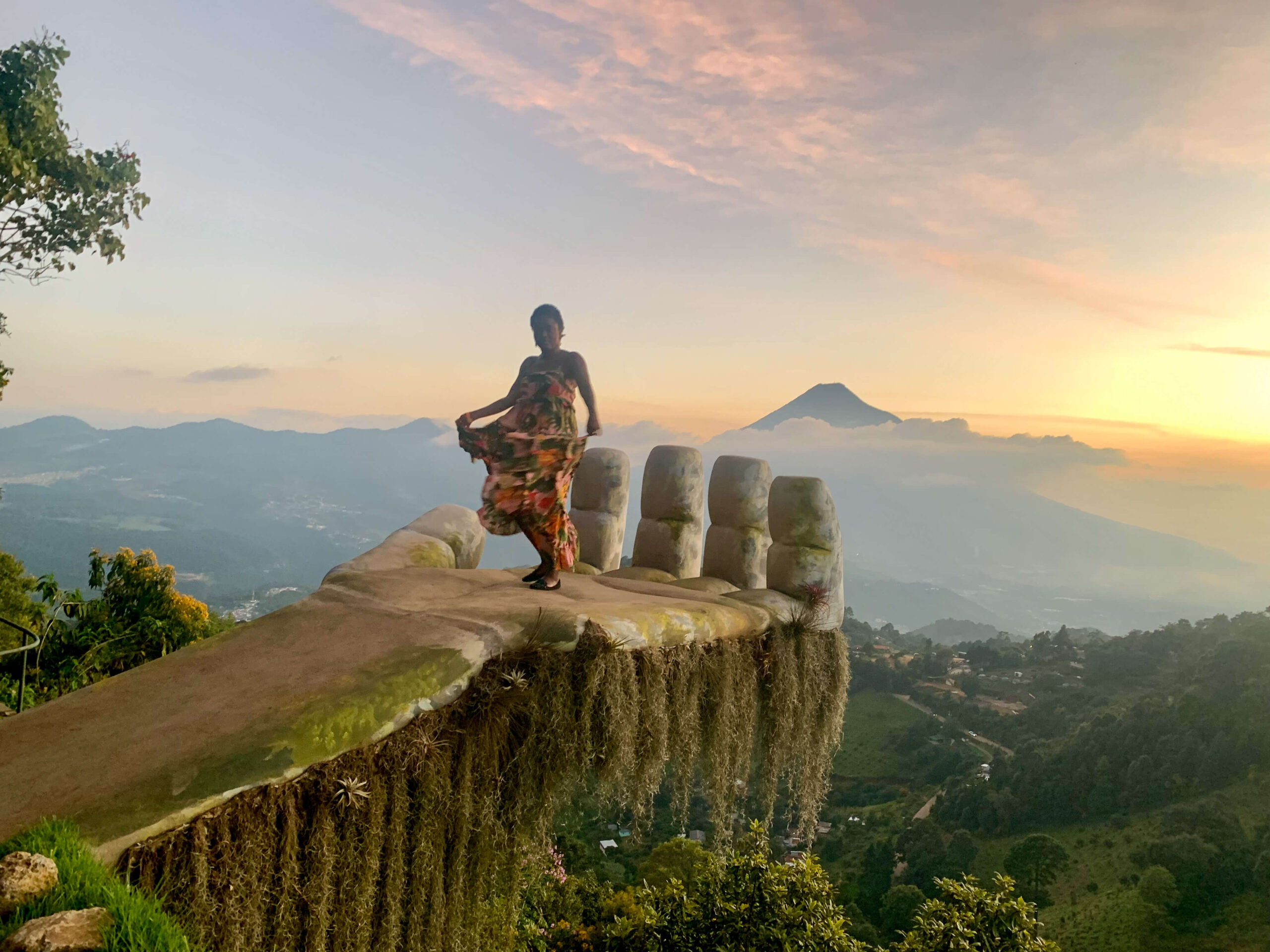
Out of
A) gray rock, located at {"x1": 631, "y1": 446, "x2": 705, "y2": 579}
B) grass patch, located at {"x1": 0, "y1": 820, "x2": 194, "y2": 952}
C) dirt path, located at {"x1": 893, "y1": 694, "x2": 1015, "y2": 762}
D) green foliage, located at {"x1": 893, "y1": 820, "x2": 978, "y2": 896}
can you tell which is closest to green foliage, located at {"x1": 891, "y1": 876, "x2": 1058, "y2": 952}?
gray rock, located at {"x1": 631, "y1": 446, "x2": 705, "y2": 579}

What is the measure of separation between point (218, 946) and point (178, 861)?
491 millimetres

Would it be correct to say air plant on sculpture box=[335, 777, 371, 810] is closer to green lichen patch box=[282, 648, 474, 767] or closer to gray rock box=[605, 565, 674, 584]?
green lichen patch box=[282, 648, 474, 767]

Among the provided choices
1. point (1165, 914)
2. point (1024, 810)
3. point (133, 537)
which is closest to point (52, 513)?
point (133, 537)

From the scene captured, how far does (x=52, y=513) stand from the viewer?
101062mm

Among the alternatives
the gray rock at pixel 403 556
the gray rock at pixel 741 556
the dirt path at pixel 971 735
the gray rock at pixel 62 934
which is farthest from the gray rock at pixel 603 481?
the dirt path at pixel 971 735

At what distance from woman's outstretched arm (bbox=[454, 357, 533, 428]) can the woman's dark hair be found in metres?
0.32

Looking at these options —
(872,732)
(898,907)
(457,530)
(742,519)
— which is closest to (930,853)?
(898,907)

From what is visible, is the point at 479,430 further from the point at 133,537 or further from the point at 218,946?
the point at 133,537

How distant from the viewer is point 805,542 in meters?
7.74

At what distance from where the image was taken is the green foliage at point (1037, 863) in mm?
39219

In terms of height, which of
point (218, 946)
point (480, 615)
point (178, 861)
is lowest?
point (218, 946)

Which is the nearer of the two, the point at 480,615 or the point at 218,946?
the point at 218,946

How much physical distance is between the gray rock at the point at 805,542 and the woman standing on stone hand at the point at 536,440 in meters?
2.69

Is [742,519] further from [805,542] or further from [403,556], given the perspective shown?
[403,556]
